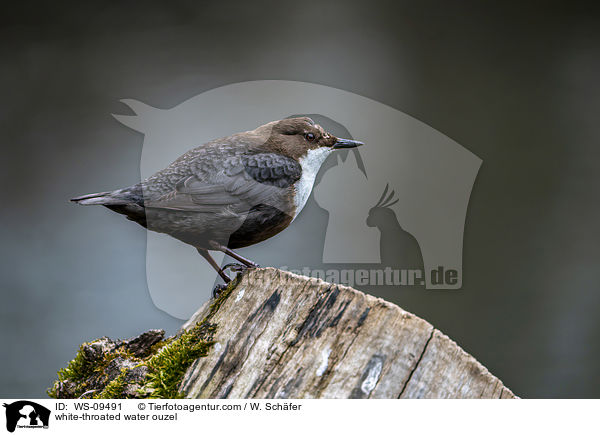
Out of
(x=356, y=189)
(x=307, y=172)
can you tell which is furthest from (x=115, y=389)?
(x=356, y=189)

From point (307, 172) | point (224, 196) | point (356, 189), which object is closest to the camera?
point (224, 196)

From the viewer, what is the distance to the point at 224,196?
2.04m

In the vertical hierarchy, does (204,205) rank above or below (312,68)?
below

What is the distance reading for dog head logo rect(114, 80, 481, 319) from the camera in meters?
3.26

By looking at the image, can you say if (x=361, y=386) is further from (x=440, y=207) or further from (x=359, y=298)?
(x=440, y=207)

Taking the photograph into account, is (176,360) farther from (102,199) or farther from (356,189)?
(356,189)

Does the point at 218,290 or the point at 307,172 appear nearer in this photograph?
the point at 218,290

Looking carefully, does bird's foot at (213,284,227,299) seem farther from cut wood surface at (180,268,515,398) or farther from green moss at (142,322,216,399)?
cut wood surface at (180,268,515,398)

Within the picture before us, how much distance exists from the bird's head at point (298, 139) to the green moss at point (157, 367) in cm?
69

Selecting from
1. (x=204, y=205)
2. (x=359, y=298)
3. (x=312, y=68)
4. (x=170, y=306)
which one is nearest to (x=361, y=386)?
(x=359, y=298)

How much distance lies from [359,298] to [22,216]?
9.65 ft

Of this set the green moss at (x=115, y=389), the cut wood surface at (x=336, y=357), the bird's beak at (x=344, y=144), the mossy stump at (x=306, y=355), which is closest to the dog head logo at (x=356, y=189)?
the bird's beak at (x=344, y=144)

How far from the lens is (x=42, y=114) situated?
3.53m
